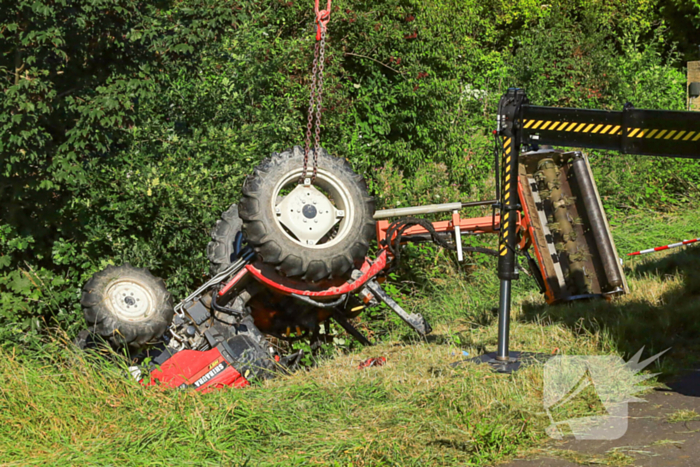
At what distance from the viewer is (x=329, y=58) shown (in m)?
11.8

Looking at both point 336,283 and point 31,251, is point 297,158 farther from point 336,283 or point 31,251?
point 31,251

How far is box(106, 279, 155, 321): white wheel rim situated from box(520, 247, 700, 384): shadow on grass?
151 inches

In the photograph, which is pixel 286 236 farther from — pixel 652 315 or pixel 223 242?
pixel 652 315

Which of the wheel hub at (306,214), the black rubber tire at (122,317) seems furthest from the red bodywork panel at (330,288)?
the black rubber tire at (122,317)

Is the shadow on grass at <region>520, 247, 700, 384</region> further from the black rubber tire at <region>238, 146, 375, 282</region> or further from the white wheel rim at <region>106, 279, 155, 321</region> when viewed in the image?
the white wheel rim at <region>106, 279, 155, 321</region>

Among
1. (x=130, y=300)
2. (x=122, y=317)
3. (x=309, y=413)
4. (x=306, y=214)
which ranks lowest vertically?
(x=309, y=413)

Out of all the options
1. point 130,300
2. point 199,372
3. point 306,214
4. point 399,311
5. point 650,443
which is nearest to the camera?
point 650,443

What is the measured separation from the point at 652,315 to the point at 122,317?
16.3ft

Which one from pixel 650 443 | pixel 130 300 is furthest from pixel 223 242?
pixel 650 443

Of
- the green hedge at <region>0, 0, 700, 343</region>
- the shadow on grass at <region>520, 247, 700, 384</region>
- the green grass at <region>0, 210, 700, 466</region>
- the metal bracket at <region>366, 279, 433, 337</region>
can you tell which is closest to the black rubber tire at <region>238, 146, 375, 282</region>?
the metal bracket at <region>366, 279, 433, 337</region>

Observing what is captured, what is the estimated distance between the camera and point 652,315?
7.21 metres

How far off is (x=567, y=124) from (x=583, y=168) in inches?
46.3

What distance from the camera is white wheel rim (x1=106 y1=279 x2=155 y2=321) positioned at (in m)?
6.34

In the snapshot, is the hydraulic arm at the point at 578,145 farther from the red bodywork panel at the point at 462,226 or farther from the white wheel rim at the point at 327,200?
the white wheel rim at the point at 327,200
